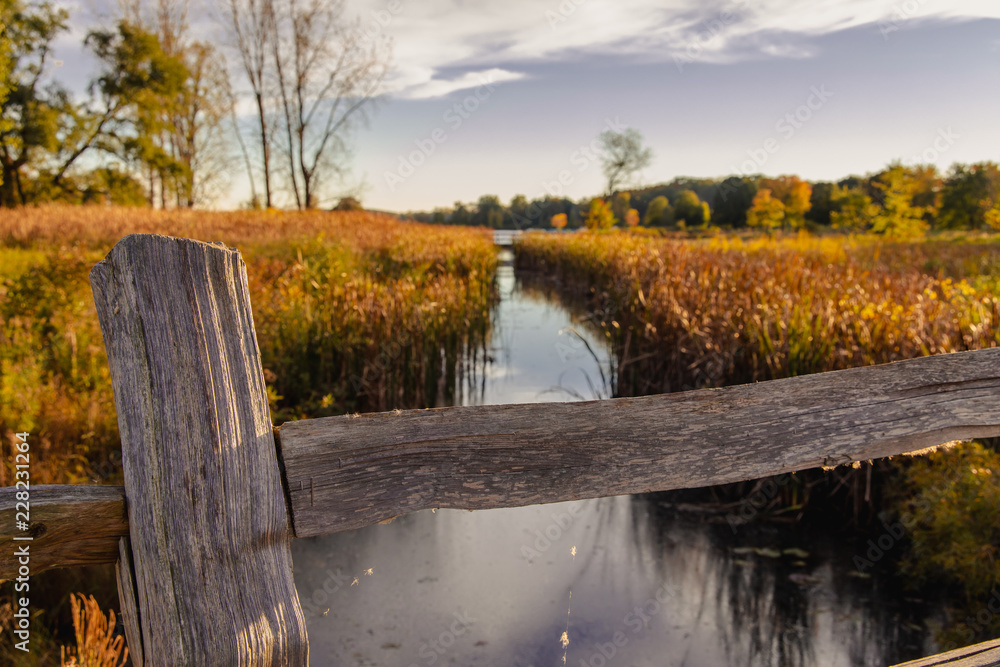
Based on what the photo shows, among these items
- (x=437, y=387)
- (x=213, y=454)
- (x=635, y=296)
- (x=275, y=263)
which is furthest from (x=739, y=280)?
(x=213, y=454)

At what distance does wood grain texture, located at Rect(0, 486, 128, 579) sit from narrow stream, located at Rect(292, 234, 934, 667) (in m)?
1.94

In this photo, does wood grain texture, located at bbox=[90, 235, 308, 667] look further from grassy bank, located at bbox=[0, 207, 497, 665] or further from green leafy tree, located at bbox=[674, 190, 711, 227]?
green leafy tree, located at bbox=[674, 190, 711, 227]

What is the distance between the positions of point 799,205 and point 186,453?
5054 cm

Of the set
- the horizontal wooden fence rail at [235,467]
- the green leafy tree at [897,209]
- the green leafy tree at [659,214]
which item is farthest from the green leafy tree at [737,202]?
the horizontal wooden fence rail at [235,467]

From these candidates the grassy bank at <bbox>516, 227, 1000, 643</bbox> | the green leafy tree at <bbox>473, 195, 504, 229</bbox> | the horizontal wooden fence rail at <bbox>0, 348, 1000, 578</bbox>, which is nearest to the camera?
the horizontal wooden fence rail at <bbox>0, 348, 1000, 578</bbox>

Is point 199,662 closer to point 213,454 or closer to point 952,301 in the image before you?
point 213,454

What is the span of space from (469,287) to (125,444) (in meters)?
8.31

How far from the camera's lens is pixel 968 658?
129 centimetres

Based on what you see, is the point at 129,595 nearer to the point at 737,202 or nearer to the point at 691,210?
the point at 691,210

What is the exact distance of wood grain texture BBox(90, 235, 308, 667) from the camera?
97cm

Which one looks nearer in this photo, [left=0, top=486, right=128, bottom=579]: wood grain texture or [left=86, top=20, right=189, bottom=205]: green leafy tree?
[left=0, top=486, right=128, bottom=579]: wood grain texture

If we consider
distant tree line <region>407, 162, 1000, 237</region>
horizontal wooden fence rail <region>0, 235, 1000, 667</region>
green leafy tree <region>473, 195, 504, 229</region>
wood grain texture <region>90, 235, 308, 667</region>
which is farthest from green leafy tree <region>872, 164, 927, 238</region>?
green leafy tree <region>473, 195, 504, 229</region>

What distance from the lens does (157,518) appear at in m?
0.99

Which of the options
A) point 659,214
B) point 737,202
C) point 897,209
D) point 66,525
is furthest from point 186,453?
point 737,202
